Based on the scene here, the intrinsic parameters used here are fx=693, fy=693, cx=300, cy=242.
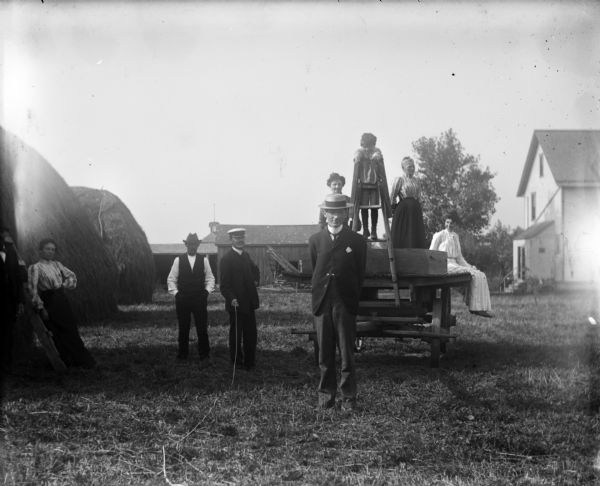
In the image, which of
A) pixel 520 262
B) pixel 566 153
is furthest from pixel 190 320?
pixel 520 262

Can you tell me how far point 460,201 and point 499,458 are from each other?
32.7 metres

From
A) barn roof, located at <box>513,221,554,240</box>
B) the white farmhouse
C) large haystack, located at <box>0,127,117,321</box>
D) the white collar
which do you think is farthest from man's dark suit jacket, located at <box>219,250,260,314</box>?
barn roof, located at <box>513,221,554,240</box>

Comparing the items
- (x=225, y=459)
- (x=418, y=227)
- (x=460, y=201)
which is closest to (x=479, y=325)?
(x=418, y=227)

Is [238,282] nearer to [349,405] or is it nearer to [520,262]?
[349,405]

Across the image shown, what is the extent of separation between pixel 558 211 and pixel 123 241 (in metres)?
18.8

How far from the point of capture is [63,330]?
886 cm

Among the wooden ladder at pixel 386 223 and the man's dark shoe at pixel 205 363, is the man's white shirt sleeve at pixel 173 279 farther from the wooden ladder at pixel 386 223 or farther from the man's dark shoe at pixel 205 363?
the wooden ladder at pixel 386 223

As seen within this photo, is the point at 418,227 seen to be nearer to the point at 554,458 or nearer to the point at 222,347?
the point at 222,347

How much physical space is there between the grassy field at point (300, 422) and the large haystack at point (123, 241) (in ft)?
37.7

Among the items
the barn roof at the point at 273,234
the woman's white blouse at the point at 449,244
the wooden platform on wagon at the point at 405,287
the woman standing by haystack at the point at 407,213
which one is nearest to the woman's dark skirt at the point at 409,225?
the woman standing by haystack at the point at 407,213

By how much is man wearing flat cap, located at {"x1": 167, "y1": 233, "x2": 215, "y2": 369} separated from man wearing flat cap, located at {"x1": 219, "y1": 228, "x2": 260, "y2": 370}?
1.87 feet

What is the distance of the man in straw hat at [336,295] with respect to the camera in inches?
261

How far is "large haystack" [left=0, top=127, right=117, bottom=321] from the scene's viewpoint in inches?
499

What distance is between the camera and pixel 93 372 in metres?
8.52
